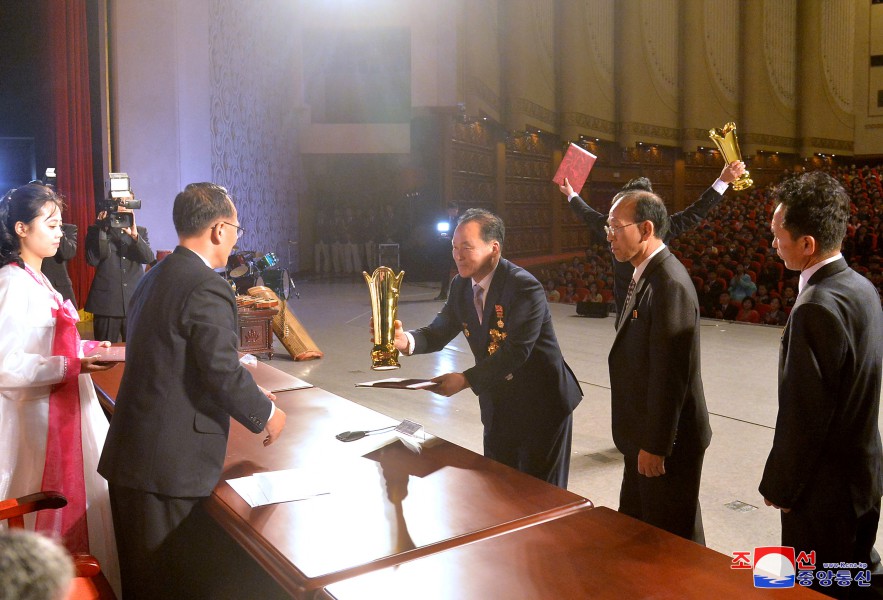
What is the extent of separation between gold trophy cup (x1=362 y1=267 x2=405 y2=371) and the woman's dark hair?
1246 millimetres

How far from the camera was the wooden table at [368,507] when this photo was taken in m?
1.51

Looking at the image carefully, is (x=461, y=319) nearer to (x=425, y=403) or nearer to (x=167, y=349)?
(x=167, y=349)

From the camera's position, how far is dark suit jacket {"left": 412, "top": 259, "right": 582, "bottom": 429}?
95.6 inches

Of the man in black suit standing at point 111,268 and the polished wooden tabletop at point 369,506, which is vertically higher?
the man in black suit standing at point 111,268

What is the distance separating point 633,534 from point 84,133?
27.0 feet

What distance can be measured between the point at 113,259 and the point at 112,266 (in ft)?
0.17

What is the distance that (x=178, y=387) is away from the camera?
6.07ft

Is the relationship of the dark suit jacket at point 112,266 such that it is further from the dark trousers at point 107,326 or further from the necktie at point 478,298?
the necktie at point 478,298

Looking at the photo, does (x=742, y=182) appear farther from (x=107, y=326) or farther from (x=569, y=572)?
(x=107, y=326)

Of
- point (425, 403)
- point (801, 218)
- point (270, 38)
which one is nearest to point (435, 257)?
point (270, 38)

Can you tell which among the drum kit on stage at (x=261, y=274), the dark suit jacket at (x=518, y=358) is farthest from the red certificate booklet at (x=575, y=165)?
the drum kit on stage at (x=261, y=274)

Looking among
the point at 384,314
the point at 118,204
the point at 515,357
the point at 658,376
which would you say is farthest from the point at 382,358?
the point at 118,204

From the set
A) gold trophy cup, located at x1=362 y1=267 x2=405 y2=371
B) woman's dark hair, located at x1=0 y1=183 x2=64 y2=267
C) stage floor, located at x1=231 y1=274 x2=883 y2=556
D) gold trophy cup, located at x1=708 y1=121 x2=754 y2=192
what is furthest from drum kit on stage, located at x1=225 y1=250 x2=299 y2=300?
gold trophy cup, located at x1=362 y1=267 x2=405 y2=371

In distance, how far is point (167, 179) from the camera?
28.8 ft
